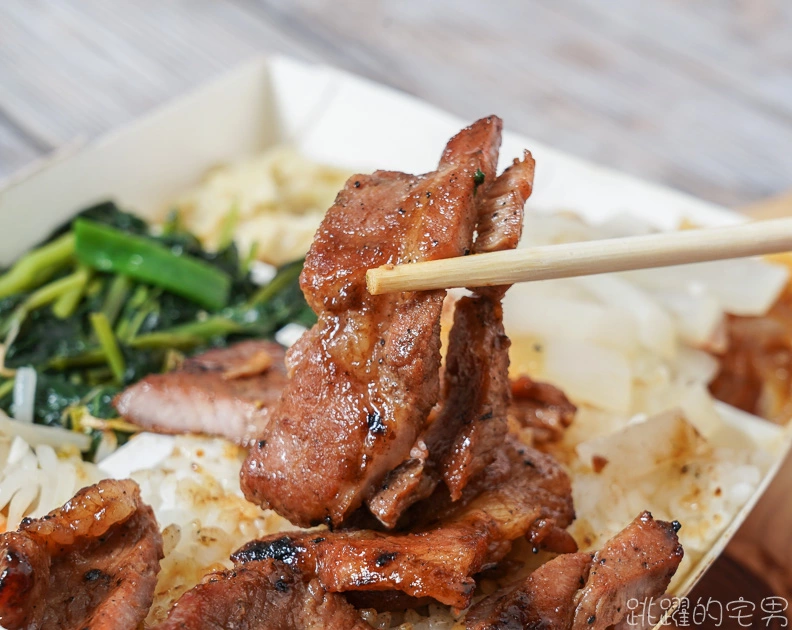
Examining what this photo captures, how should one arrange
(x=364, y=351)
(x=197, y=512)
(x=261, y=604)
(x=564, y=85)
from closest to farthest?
(x=261, y=604) < (x=364, y=351) < (x=197, y=512) < (x=564, y=85)

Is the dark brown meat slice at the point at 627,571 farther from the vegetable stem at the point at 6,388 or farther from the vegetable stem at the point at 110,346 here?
the vegetable stem at the point at 6,388

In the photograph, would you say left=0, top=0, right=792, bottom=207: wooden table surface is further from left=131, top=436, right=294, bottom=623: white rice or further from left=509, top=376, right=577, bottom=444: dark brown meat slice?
left=131, top=436, right=294, bottom=623: white rice

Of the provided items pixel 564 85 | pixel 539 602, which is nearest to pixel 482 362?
pixel 539 602

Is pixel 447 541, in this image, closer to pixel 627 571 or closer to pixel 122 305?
pixel 627 571

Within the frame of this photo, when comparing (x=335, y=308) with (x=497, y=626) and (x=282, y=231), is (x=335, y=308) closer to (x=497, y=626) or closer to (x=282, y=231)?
(x=497, y=626)

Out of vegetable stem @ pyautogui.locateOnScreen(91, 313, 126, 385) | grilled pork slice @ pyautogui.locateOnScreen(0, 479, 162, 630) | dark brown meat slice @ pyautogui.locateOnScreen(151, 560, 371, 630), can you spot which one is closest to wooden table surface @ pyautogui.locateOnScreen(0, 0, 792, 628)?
vegetable stem @ pyautogui.locateOnScreen(91, 313, 126, 385)

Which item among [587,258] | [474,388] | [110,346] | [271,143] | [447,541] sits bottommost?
[110,346]
